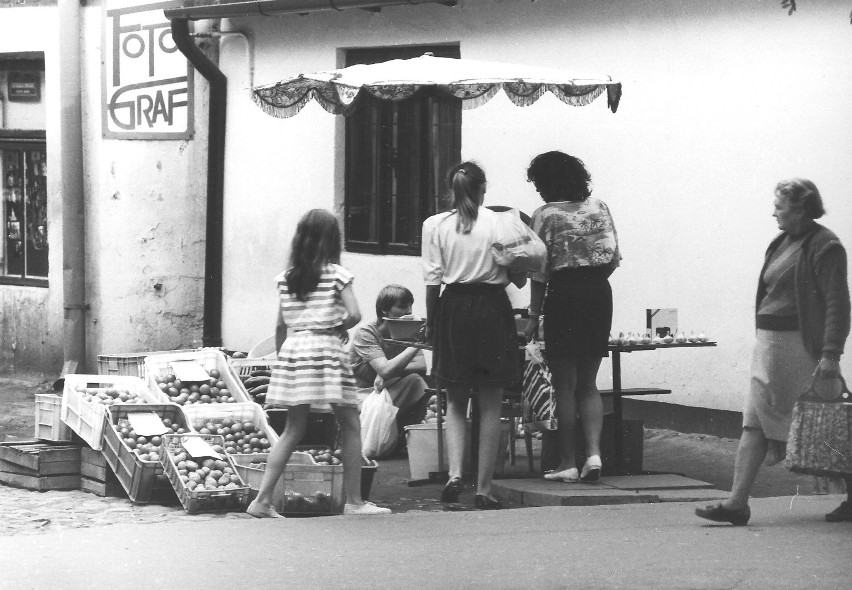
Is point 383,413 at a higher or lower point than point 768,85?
lower

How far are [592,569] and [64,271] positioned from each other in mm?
9501

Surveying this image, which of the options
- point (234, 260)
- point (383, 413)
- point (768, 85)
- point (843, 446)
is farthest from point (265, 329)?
point (843, 446)

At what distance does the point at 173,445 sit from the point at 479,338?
5.75 ft

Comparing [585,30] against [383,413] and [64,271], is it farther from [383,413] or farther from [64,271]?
[64,271]

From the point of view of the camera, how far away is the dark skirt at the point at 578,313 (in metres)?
8.56

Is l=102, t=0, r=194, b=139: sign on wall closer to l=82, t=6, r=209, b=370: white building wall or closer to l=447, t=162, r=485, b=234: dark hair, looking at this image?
l=82, t=6, r=209, b=370: white building wall

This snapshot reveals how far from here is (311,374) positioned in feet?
25.2

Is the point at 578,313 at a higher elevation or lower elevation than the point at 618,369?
higher

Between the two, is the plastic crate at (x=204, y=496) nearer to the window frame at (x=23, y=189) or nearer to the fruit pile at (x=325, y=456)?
the fruit pile at (x=325, y=456)

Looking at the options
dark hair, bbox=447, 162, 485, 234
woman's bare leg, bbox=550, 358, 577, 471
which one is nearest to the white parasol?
dark hair, bbox=447, 162, 485, 234

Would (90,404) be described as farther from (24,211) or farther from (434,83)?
(24,211)

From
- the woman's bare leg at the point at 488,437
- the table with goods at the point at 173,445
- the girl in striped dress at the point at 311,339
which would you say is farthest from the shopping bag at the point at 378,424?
the girl in striped dress at the point at 311,339

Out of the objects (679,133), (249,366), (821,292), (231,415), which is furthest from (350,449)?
(679,133)

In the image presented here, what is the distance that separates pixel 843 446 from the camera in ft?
23.0
